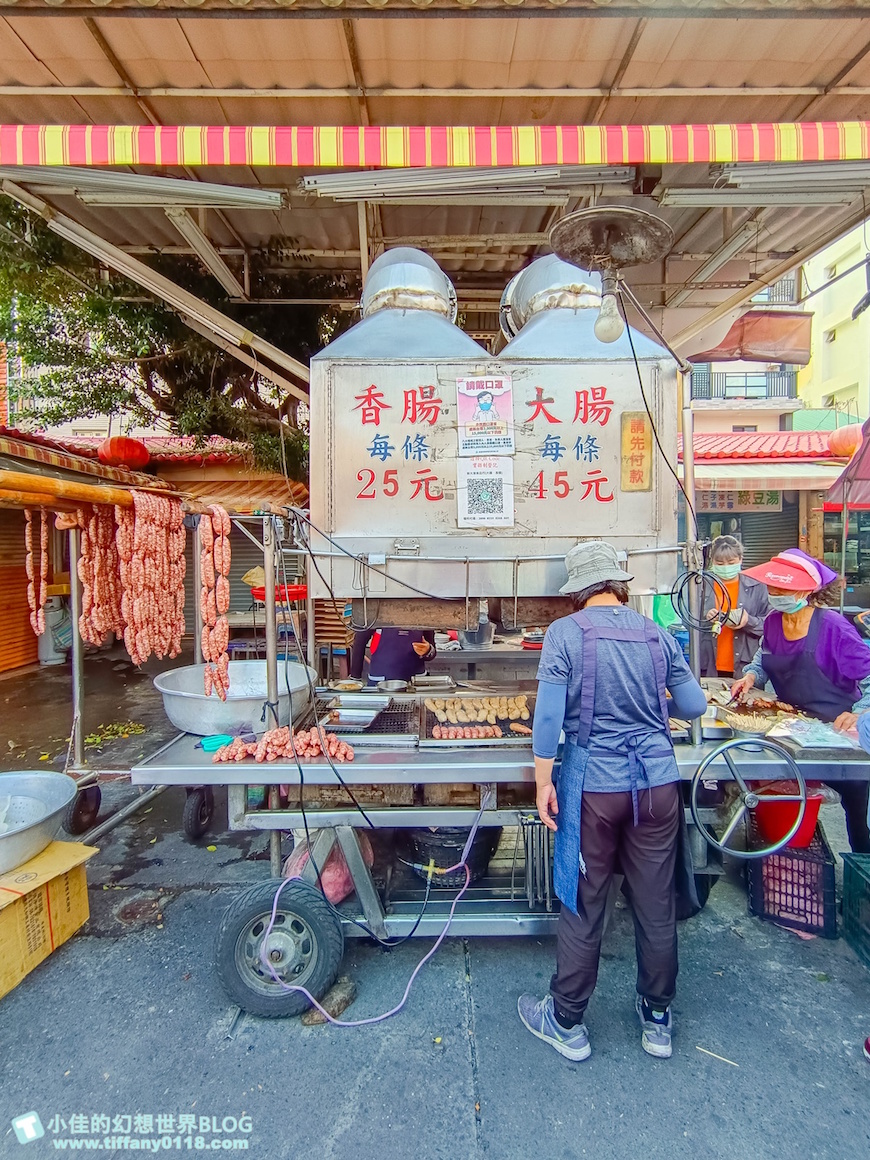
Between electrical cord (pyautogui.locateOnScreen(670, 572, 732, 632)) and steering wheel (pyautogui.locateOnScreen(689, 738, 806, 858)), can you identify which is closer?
steering wheel (pyautogui.locateOnScreen(689, 738, 806, 858))

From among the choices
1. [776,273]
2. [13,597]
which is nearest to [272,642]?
[776,273]

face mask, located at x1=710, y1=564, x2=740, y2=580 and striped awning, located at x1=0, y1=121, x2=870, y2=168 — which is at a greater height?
striped awning, located at x1=0, y1=121, x2=870, y2=168

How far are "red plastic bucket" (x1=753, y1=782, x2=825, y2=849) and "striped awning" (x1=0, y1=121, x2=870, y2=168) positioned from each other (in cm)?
407

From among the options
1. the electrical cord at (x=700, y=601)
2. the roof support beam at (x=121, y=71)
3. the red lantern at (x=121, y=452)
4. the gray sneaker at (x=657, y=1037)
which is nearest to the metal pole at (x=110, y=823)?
the gray sneaker at (x=657, y=1037)

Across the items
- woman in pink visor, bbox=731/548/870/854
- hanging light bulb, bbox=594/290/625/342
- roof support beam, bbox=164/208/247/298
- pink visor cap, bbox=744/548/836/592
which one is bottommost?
woman in pink visor, bbox=731/548/870/854

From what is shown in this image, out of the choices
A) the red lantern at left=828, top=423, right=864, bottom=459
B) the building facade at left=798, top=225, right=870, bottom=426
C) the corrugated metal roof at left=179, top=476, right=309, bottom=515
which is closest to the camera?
the red lantern at left=828, top=423, right=864, bottom=459

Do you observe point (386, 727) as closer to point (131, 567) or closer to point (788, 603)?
point (131, 567)

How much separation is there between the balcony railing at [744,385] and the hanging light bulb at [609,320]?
68.0 ft

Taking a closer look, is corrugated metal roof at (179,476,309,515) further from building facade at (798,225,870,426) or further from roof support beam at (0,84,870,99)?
building facade at (798,225,870,426)

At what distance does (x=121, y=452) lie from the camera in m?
8.82

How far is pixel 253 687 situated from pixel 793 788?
406 cm

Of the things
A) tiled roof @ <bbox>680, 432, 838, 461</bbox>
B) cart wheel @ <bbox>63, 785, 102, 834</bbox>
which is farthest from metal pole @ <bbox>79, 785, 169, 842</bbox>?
tiled roof @ <bbox>680, 432, 838, 461</bbox>

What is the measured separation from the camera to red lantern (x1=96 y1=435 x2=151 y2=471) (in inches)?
343

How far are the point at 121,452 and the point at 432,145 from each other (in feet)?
23.6
